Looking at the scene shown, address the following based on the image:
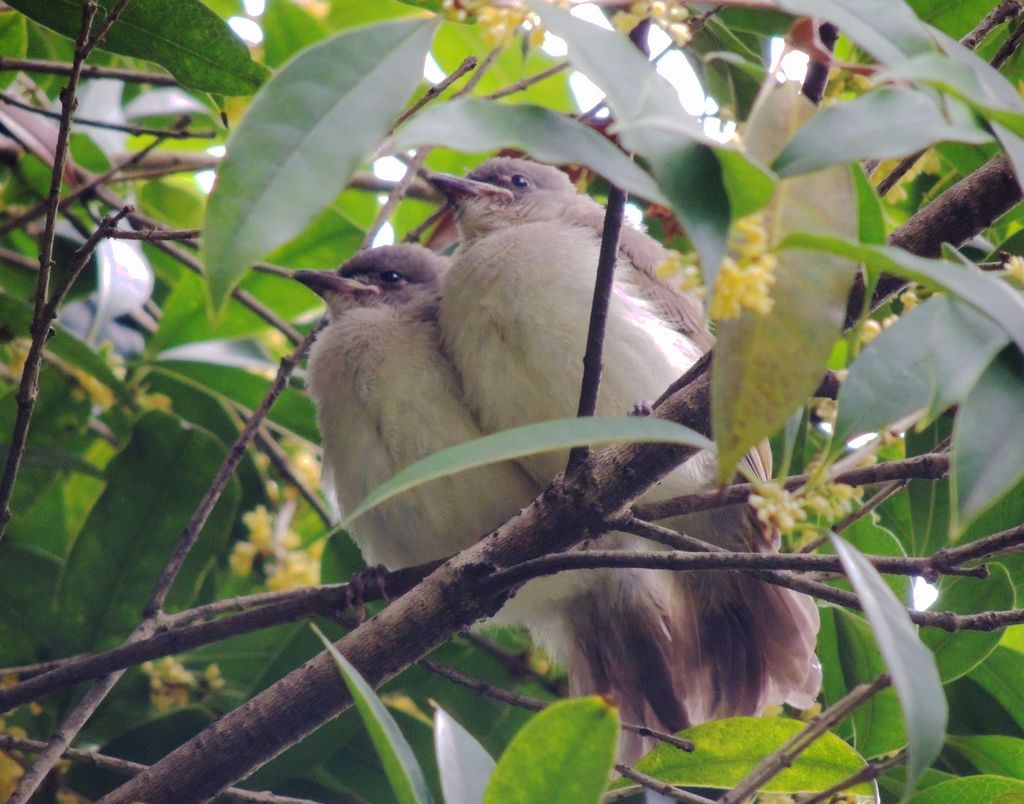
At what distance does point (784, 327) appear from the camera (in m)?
1.54

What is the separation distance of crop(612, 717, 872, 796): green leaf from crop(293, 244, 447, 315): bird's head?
2.11m

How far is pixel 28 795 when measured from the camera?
8.50ft

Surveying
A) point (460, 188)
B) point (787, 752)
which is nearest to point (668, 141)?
point (787, 752)

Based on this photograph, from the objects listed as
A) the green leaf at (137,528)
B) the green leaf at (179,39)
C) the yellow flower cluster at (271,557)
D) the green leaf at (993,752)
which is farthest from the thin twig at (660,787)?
the green leaf at (179,39)

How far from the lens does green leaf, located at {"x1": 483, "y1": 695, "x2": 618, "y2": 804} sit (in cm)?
173

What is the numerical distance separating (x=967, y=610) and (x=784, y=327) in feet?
5.63

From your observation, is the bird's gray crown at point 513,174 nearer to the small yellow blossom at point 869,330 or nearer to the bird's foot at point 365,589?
the bird's foot at point 365,589

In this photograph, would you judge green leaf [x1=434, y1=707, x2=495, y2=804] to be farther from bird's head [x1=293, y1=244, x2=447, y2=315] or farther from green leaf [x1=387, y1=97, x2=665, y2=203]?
bird's head [x1=293, y1=244, x2=447, y2=315]

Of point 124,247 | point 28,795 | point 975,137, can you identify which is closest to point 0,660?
point 28,795

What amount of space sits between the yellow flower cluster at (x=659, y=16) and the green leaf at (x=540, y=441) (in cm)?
57

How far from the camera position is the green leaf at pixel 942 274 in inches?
56.0

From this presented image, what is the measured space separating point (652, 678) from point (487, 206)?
5.73 feet

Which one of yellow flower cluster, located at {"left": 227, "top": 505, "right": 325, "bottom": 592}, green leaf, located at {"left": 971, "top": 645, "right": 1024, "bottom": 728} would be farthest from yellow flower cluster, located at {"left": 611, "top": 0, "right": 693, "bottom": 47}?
yellow flower cluster, located at {"left": 227, "top": 505, "right": 325, "bottom": 592}

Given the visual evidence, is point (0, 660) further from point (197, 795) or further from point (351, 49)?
point (351, 49)
